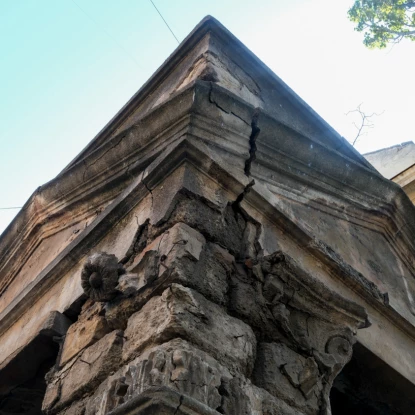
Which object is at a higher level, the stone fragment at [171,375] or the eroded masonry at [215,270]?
the eroded masonry at [215,270]

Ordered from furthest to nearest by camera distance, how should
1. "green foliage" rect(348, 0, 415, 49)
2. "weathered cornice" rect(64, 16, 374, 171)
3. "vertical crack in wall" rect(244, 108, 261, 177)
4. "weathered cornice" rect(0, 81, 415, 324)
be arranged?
1. "green foliage" rect(348, 0, 415, 49)
2. "weathered cornice" rect(64, 16, 374, 171)
3. "vertical crack in wall" rect(244, 108, 261, 177)
4. "weathered cornice" rect(0, 81, 415, 324)

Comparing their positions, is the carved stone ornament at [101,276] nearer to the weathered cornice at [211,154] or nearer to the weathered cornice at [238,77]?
the weathered cornice at [211,154]

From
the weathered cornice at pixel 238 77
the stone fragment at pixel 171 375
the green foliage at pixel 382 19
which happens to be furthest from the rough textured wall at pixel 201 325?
the green foliage at pixel 382 19

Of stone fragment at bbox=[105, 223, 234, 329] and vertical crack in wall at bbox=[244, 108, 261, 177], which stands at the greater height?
vertical crack in wall at bbox=[244, 108, 261, 177]

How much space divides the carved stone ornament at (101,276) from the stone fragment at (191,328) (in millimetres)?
222

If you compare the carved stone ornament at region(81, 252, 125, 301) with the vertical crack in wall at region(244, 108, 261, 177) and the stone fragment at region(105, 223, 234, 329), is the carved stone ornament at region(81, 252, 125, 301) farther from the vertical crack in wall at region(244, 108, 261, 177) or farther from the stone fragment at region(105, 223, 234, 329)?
the vertical crack in wall at region(244, 108, 261, 177)

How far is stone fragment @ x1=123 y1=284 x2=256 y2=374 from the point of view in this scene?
220 centimetres

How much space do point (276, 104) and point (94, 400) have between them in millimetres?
2787

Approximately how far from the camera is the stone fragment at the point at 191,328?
7.23ft

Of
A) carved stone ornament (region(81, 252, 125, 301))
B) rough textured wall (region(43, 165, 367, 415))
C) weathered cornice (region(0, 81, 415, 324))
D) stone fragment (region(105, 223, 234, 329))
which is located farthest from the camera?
weathered cornice (region(0, 81, 415, 324))

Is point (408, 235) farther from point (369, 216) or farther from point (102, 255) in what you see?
point (102, 255)

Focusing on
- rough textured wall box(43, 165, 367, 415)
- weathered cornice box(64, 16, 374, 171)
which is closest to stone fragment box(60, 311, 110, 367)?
rough textured wall box(43, 165, 367, 415)

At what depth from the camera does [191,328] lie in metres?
2.21


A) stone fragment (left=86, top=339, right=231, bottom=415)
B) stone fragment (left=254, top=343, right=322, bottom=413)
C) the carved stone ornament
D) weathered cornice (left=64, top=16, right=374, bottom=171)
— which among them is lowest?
stone fragment (left=86, top=339, right=231, bottom=415)
